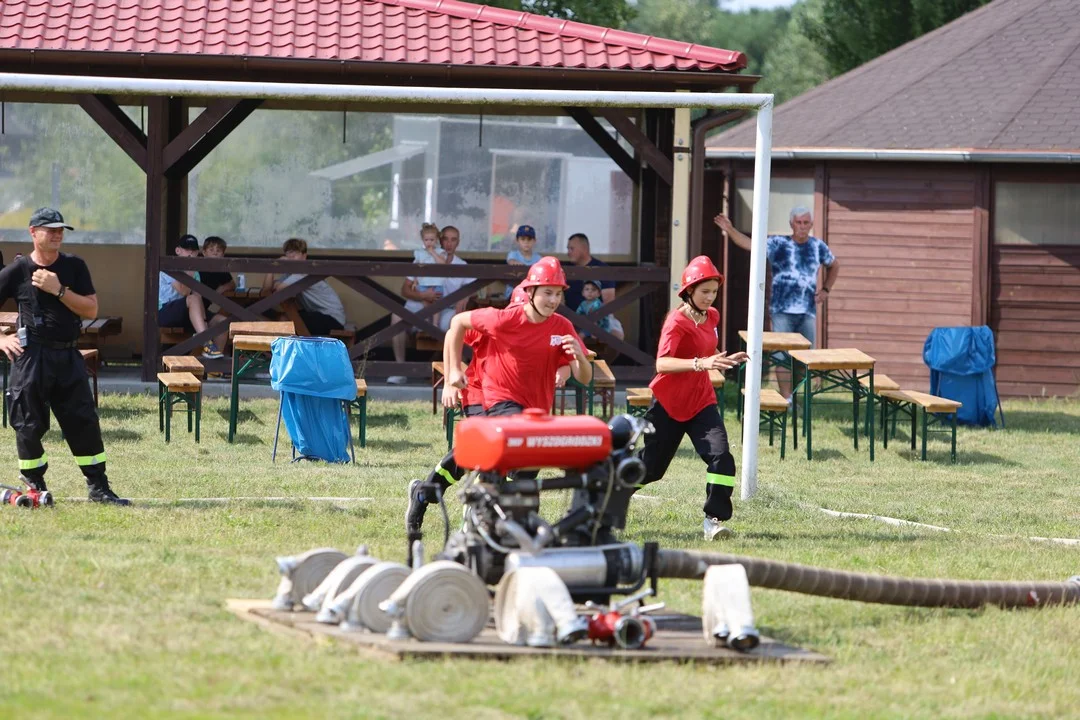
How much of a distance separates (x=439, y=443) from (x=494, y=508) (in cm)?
686

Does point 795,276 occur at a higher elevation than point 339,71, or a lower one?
lower

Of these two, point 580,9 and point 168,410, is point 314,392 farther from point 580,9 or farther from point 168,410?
point 580,9

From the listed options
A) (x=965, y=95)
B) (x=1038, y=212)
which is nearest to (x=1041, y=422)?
(x=1038, y=212)

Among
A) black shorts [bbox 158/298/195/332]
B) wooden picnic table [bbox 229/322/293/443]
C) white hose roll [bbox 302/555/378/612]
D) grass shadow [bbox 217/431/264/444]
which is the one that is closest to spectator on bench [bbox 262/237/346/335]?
black shorts [bbox 158/298/195/332]

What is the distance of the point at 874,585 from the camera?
684cm

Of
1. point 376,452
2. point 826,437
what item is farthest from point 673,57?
point 376,452

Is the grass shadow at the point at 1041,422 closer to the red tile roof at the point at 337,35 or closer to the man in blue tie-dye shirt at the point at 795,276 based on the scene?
the man in blue tie-dye shirt at the point at 795,276

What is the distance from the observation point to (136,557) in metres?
7.74

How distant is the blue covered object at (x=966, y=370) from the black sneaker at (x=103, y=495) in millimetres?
8497

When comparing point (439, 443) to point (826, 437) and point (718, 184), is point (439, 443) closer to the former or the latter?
point (826, 437)

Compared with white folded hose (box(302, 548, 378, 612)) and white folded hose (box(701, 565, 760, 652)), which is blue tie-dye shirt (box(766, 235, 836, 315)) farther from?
white folded hose (box(302, 548, 378, 612))

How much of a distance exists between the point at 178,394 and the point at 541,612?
788 cm

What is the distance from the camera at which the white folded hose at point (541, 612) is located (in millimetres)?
5969

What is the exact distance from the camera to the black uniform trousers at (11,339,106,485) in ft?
30.5
